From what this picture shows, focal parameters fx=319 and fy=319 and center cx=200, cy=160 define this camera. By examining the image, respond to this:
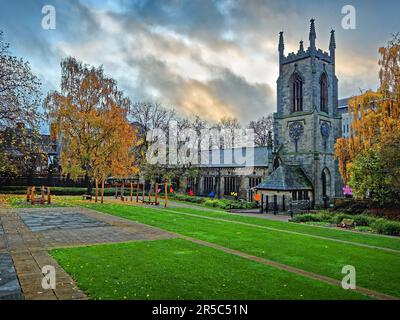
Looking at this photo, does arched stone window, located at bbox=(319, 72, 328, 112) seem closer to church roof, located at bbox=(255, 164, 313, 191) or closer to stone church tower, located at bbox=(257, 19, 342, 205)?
stone church tower, located at bbox=(257, 19, 342, 205)

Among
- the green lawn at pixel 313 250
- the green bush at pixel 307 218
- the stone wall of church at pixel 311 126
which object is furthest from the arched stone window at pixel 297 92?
the green lawn at pixel 313 250

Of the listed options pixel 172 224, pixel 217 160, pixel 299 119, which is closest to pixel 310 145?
pixel 299 119

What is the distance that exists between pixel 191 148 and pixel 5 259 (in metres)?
44.7

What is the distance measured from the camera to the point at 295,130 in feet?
116

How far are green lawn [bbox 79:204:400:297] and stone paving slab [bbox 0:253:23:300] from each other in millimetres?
7093

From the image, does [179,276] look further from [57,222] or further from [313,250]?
[57,222]

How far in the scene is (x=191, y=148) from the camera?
176 ft

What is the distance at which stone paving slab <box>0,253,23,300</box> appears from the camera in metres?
6.54
